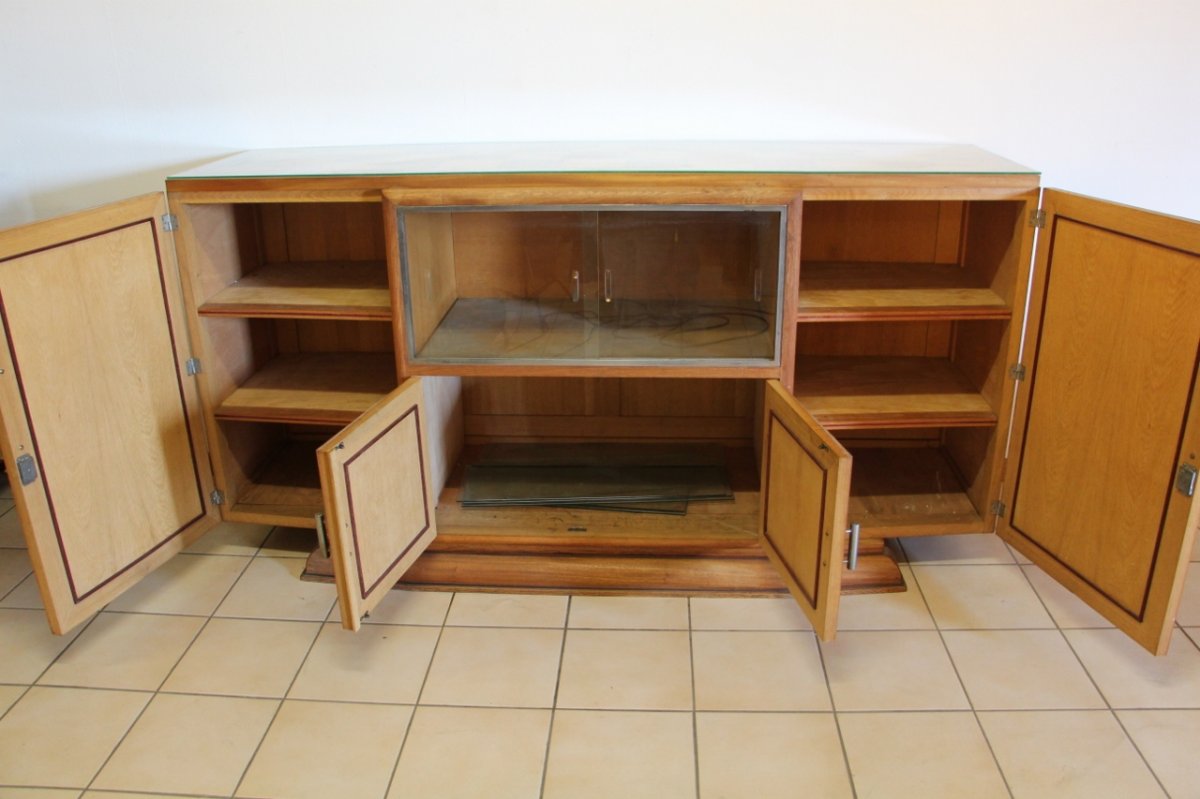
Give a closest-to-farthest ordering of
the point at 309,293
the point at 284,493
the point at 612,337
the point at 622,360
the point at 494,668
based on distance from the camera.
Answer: the point at 494,668, the point at 622,360, the point at 612,337, the point at 309,293, the point at 284,493

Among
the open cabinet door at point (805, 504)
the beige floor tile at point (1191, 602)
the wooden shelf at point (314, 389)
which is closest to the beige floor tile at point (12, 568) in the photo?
the wooden shelf at point (314, 389)

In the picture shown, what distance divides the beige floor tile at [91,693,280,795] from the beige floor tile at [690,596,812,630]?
116 cm

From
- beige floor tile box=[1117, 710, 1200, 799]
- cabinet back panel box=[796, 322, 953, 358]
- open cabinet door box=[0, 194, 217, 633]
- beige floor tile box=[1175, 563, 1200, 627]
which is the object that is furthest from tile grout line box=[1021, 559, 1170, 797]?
Answer: open cabinet door box=[0, 194, 217, 633]

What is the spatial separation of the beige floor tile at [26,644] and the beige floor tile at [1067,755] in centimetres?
243

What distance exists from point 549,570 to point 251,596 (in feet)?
2.94

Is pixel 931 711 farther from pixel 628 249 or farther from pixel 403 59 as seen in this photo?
pixel 403 59

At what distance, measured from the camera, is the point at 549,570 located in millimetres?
2742

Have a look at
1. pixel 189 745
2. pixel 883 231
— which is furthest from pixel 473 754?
pixel 883 231

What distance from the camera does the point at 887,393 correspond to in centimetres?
275

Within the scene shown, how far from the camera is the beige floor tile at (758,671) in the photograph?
90.4 inches

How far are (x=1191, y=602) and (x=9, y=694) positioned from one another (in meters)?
3.25

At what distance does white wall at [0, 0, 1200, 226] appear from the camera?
8.93ft

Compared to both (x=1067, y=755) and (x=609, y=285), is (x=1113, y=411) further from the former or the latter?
(x=609, y=285)

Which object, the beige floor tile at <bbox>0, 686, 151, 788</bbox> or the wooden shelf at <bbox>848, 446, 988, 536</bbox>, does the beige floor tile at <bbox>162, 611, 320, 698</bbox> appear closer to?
the beige floor tile at <bbox>0, 686, 151, 788</bbox>
